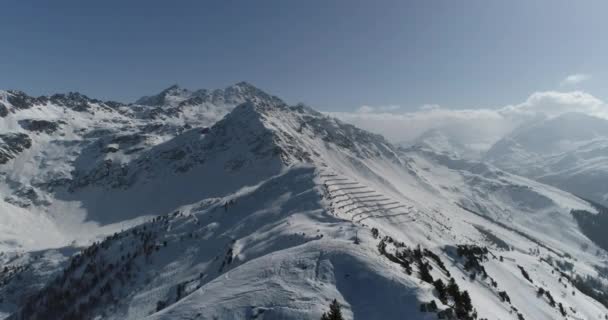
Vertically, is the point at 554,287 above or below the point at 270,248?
below

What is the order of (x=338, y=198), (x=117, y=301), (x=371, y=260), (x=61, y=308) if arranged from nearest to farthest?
(x=371, y=260)
(x=117, y=301)
(x=61, y=308)
(x=338, y=198)

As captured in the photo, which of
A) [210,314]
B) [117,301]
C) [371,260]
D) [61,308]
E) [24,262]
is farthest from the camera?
[24,262]

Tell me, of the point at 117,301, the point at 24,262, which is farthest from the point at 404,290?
the point at 24,262

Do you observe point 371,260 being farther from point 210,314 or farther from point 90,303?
→ point 90,303

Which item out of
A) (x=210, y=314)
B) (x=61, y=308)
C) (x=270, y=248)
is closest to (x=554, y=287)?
(x=270, y=248)

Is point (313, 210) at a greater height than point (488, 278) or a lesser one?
greater

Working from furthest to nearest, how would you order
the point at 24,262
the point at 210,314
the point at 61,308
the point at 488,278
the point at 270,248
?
1. the point at 24,262
2. the point at 61,308
3. the point at 488,278
4. the point at 270,248
5. the point at 210,314

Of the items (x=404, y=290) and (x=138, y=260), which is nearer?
(x=404, y=290)

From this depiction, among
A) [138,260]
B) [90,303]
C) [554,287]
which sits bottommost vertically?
[554,287]

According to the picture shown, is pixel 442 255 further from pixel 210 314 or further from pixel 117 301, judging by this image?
pixel 117 301

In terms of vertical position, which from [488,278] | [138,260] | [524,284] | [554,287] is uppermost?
[138,260]
